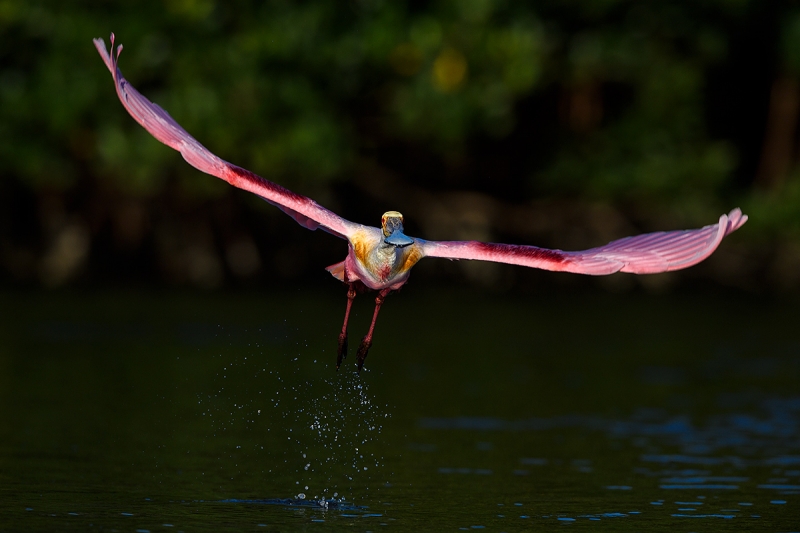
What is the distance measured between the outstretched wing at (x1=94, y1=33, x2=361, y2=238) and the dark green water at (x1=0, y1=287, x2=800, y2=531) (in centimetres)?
211

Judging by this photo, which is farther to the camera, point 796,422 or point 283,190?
point 796,422

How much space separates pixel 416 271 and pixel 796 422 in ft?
70.2

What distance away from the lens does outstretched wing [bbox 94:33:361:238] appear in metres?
12.4

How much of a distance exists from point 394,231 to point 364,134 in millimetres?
27236

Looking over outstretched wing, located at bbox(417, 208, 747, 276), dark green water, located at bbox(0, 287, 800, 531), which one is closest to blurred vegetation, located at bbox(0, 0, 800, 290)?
dark green water, located at bbox(0, 287, 800, 531)

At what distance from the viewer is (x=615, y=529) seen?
13203 millimetres

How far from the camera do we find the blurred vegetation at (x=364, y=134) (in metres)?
36.0

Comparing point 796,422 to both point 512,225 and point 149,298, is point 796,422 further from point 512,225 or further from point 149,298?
point 512,225

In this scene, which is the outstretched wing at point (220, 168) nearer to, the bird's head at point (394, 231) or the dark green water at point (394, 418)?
the bird's head at point (394, 231)

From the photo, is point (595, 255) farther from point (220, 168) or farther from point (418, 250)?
point (220, 168)

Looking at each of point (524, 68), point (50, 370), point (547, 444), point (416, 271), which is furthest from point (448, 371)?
point (416, 271)

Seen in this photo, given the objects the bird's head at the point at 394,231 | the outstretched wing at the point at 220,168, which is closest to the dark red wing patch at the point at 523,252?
the bird's head at the point at 394,231

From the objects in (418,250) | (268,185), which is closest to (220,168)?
(268,185)

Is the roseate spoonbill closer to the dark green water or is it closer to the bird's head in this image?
the bird's head
